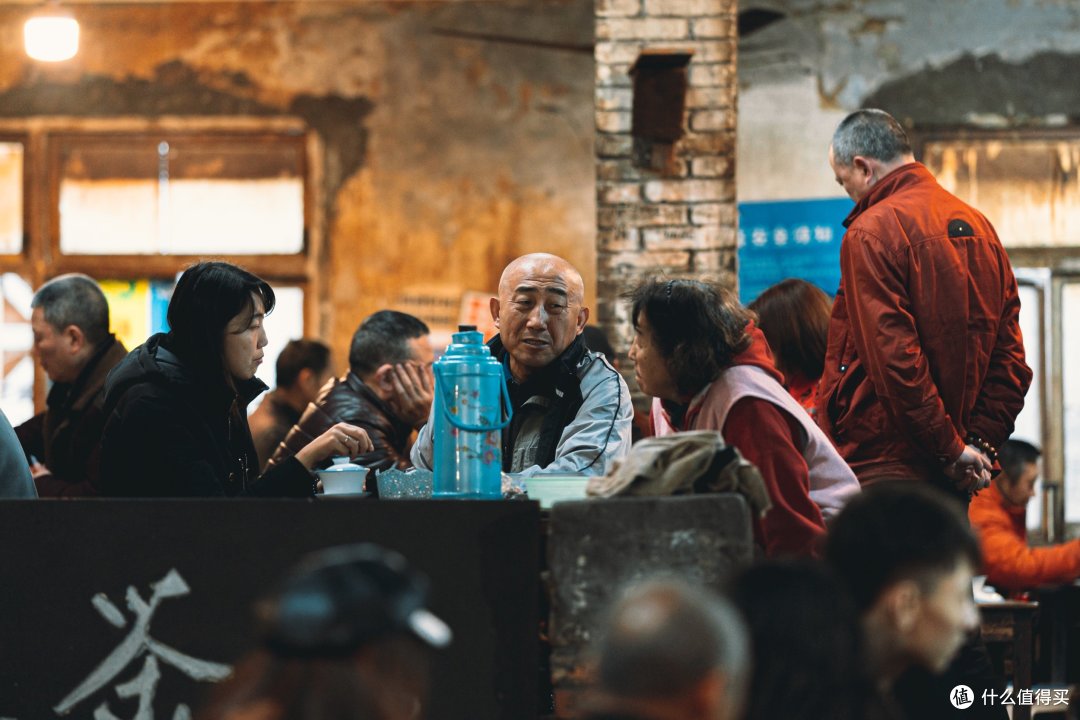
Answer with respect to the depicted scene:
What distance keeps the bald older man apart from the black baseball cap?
7.23ft

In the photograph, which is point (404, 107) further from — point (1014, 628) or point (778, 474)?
point (778, 474)

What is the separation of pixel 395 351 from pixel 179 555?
226cm

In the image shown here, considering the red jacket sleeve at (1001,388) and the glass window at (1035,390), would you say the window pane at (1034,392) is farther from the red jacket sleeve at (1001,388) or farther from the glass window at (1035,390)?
the red jacket sleeve at (1001,388)

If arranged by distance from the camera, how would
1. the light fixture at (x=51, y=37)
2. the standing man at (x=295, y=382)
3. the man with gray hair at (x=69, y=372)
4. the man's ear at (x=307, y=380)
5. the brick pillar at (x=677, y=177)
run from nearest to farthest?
the man with gray hair at (x=69, y=372) < the brick pillar at (x=677, y=177) < the standing man at (x=295, y=382) < the man's ear at (x=307, y=380) < the light fixture at (x=51, y=37)

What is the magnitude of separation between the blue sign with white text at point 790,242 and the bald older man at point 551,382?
2813 millimetres

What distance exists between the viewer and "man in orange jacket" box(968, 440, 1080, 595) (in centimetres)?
660

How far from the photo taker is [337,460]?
396cm

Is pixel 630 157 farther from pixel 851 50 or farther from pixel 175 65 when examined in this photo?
pixel 175 65

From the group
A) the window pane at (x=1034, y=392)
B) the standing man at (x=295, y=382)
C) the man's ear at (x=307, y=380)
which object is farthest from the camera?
the window pane at (x=1034, y=392)

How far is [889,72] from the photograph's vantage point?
8.76 metres

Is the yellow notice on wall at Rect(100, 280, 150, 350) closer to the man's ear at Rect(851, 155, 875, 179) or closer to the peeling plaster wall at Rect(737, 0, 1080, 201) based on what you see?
the peeling plaster wall at Rect(737, 0, 1080, 201)

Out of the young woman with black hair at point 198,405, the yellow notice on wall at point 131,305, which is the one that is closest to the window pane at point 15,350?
the yellow notice on wall at point 131,305

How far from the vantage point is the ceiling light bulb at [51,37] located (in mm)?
8352

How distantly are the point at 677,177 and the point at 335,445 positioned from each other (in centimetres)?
300
